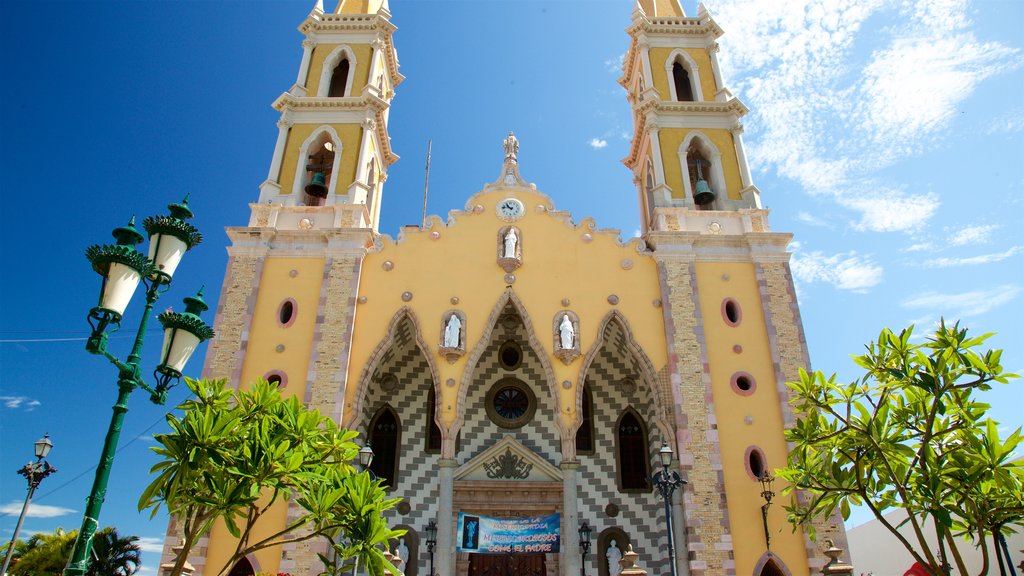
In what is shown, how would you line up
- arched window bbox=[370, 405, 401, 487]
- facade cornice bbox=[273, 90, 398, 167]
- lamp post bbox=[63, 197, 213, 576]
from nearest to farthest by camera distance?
lamp post bbox=[63, 197, 213, 576] < arched window bbox=[370, 405, 401, 487] < facade cornice bbox=[273, 90, 398, 167]

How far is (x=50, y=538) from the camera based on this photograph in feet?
78.9

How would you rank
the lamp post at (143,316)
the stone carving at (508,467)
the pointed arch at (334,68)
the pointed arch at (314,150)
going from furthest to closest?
1. the pointed arch at (334,68)
2. the pointed arch at (314,150)
3. the stone carving at (508,467)
4. the lamp post at (143,316)

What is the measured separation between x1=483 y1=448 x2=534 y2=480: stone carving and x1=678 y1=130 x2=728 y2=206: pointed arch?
31.2 ft

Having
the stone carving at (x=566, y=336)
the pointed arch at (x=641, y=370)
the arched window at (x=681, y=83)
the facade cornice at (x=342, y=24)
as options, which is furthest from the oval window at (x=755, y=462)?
the facade cornice at (x=342, y=24)

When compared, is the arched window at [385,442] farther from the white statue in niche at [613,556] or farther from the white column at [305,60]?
the white column at [305,60]

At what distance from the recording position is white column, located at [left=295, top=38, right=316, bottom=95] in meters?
22.3

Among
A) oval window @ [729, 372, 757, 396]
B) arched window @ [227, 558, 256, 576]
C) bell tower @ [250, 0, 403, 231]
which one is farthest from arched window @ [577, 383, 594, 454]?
arched window @ [227, 558, 256, 576]

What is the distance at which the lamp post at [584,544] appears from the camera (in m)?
16.8

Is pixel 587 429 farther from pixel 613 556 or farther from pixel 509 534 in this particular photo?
pixel 509 534

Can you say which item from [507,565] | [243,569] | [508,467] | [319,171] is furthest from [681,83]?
[243,569]

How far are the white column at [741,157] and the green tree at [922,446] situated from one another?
39.6ft

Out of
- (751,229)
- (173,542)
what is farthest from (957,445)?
(173,542)

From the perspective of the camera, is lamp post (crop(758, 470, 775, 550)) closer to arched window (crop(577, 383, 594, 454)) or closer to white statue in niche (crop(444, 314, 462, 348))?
arched window (crop(577, 383, 594, 454))

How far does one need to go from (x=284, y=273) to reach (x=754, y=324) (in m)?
13.2
